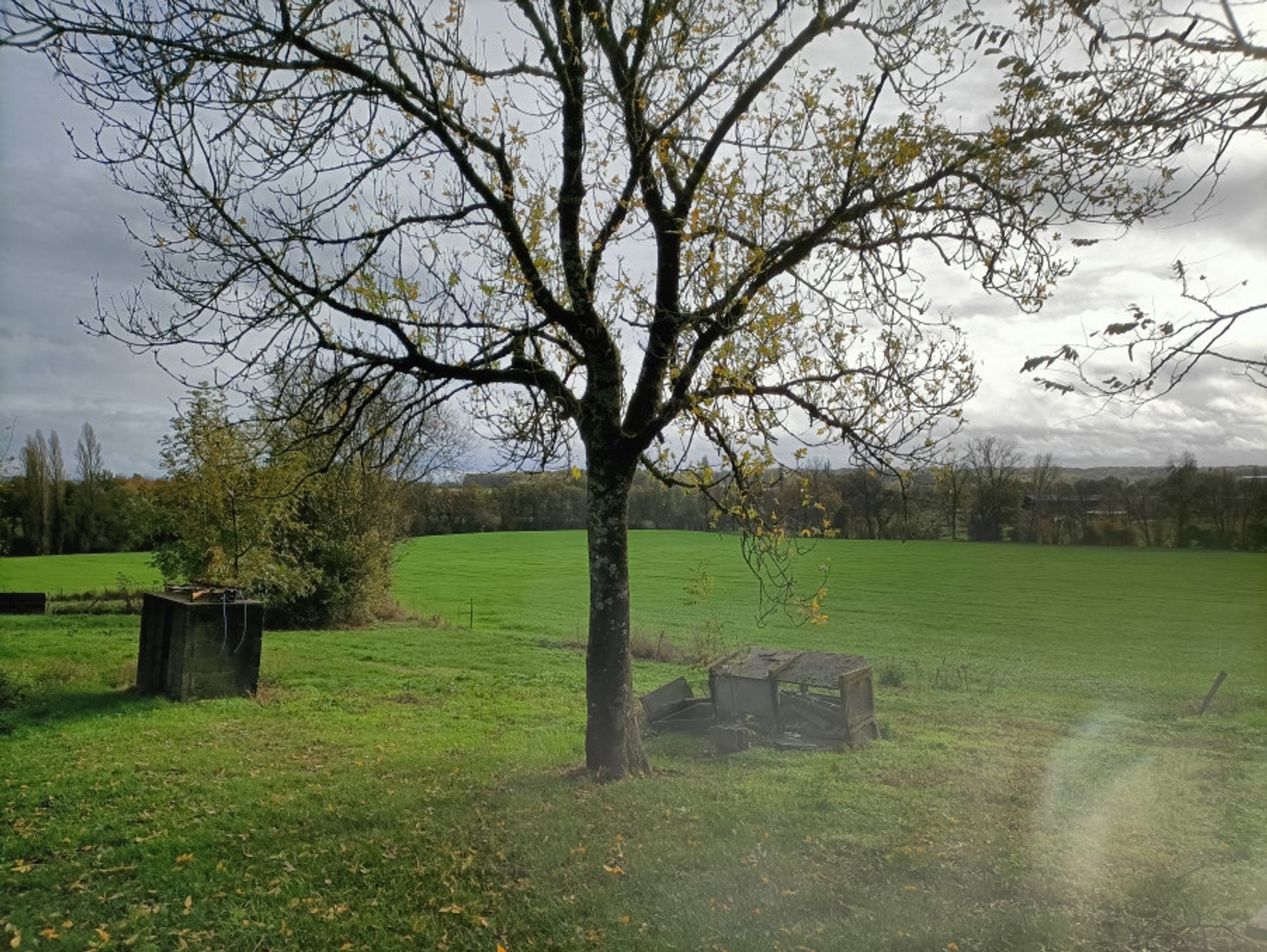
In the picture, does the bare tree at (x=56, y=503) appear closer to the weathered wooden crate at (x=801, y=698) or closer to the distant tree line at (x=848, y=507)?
the distant tree line at (x=848, y=507)

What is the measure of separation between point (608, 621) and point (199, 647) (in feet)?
27.2

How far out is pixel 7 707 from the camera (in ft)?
39.8

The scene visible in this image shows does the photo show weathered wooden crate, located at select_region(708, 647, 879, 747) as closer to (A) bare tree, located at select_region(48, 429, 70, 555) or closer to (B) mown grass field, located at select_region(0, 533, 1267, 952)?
(B) mown grass field, located at select_region(0, 533, 1267, 952)

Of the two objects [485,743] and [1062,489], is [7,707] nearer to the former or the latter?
[485,743]

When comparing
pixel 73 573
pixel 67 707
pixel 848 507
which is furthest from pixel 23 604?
pixel 848 507

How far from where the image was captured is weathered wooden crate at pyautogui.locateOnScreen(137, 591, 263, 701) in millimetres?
13344

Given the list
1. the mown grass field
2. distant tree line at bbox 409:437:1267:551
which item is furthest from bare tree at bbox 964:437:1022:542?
the mown grass field

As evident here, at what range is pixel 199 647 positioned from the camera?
1346cm

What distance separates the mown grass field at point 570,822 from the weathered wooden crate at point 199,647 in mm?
567

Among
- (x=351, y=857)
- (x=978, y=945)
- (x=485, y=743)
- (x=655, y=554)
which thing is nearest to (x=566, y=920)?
(x=351, y=857)

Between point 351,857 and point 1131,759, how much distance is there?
431 inches

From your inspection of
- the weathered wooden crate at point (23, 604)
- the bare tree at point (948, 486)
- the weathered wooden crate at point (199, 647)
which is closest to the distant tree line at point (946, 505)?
the bare tree at point (948, 486)

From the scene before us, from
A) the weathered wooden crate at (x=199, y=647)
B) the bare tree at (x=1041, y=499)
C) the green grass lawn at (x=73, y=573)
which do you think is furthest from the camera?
the bare tree at (x=1041, y=499)

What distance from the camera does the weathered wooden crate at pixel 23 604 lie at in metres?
27.1
